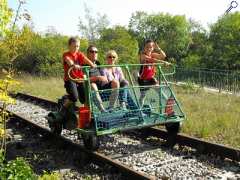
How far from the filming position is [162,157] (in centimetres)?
693

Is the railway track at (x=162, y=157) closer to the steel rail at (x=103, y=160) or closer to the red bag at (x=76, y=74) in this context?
the steel rail at (x=103, y=160)

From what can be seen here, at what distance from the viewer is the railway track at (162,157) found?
604 cm

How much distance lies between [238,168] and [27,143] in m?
4.25

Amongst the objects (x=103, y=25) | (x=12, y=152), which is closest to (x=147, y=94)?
(x=12, y=152)

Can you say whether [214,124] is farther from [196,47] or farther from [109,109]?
[196,47]

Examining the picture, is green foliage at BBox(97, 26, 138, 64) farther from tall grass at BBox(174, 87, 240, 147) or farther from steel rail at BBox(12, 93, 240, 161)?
steel rail at BBox(12, 93, 240, 161)

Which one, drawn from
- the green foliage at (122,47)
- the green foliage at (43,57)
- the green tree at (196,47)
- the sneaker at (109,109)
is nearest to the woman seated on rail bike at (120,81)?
the sneaker at (109,109)

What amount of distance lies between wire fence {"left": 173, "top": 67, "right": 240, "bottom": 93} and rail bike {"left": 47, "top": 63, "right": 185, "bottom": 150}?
12.1 meters

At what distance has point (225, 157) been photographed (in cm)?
662

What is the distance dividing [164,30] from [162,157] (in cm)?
4832

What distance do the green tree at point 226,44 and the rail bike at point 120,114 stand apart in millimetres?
34618

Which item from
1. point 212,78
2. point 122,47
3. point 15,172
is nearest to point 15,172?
point 15,172

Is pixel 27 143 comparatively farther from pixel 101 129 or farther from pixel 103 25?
pixel 103 25

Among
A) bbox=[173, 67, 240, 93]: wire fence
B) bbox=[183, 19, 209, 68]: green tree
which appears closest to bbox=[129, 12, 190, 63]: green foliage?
bbox=[183, 19, 209, 68]: green tree
